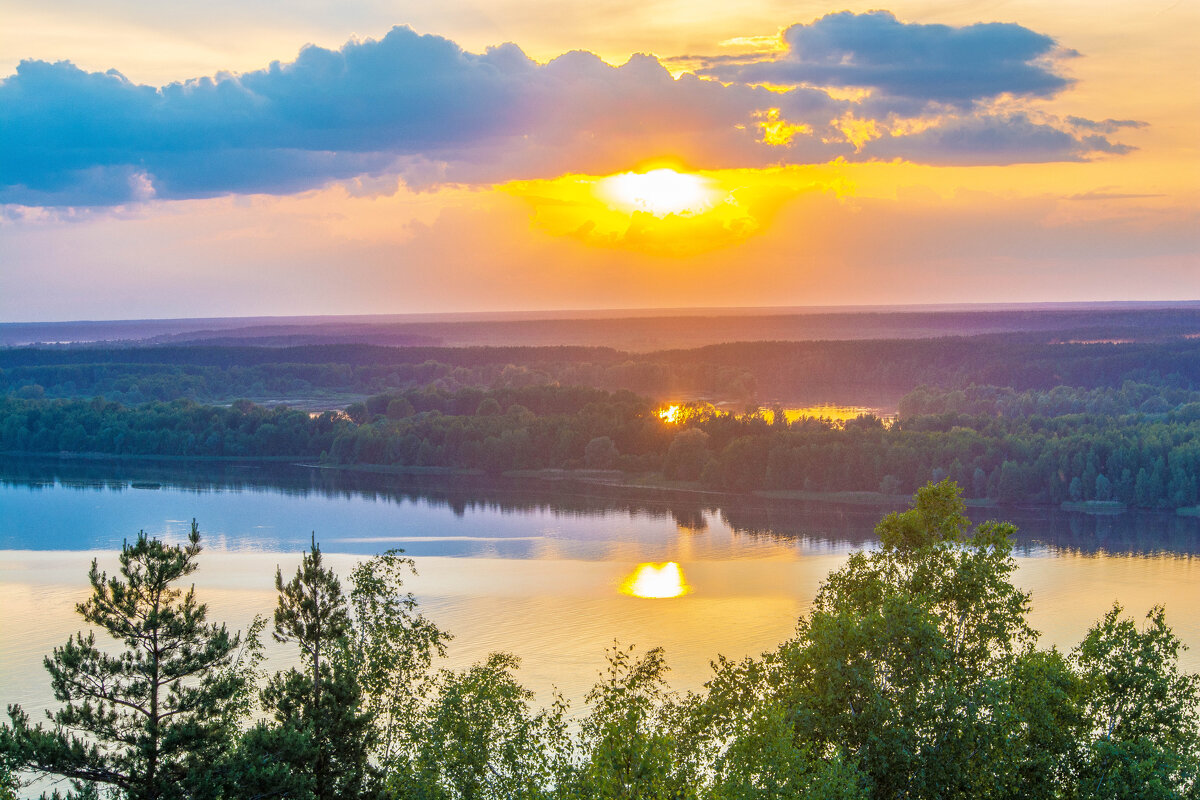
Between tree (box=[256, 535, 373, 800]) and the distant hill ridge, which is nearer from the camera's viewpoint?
tree (box=[256, 535, 373, 800])

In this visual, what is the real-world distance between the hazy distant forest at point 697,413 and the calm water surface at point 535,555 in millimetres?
2963

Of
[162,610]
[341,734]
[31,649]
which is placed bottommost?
[31,649]

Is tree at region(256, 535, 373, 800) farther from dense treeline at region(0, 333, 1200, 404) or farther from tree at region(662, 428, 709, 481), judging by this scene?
dense treeline at region(0, 333, 1200, 404)

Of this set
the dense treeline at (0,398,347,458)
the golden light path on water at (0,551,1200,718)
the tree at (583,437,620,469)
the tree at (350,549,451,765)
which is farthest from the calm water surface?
the dense treeline at (0,398,347,458)

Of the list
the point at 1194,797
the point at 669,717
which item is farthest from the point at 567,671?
the point at 1194,797

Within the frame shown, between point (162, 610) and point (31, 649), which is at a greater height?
point (162, 610)

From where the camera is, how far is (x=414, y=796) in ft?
27.5

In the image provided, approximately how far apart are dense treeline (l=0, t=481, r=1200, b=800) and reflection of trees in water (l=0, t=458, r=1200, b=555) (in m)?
22.5

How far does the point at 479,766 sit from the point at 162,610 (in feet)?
10.6

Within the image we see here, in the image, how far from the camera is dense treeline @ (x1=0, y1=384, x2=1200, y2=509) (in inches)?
1585

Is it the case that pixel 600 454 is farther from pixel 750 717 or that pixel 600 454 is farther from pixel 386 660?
pixel 750 717

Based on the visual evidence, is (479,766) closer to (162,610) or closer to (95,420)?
(162,610)

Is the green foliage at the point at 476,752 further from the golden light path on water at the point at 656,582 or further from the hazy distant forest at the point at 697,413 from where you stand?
the hazy distant forest at the point at 697,413

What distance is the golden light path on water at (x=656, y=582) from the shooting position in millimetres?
26266
